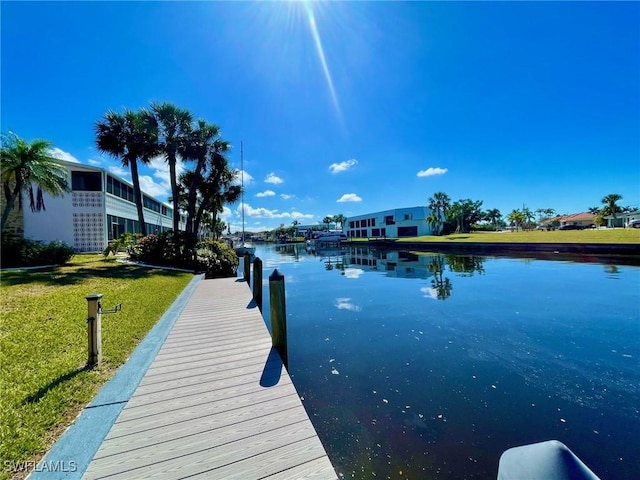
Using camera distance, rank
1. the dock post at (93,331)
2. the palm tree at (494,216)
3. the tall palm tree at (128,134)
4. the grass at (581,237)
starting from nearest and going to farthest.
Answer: the dock post at (93,331) < the tall palm tree at (128,134) < the grass at (581,237) < the palm tree at (494,216)

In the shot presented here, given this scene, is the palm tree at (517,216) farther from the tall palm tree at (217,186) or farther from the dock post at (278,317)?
the dock post at (278,317)

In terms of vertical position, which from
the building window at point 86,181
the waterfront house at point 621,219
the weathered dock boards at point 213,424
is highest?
the building window at point 86,181

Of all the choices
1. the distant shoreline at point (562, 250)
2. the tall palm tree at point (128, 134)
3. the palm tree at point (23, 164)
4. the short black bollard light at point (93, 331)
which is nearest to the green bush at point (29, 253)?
the palm tree at point (23, 164)

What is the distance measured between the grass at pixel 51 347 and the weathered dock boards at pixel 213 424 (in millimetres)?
520

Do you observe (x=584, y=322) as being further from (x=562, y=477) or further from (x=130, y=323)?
(x=130, y=323)

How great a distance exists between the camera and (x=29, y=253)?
10.8 meters

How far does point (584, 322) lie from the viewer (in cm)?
664

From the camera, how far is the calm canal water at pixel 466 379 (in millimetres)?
3012

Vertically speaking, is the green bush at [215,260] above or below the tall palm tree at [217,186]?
below

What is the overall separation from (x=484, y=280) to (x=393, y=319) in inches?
284

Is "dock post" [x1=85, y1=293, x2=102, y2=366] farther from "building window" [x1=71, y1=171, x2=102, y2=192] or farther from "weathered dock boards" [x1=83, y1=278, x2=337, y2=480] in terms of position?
"building window" [x1=71, y1=171, x2=102, y2=192]

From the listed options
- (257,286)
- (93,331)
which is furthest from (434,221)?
(93,331)

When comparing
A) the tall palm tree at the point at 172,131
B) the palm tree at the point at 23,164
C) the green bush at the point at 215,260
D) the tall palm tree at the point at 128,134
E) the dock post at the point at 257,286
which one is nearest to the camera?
the dock post at the point at 257,286

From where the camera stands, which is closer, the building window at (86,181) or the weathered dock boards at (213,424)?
the weathered dock boards at (213,424)
